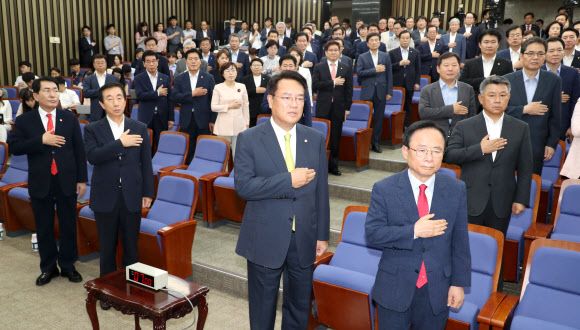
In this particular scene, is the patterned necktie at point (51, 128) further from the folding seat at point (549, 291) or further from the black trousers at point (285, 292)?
the folding seat at point (549, 291)

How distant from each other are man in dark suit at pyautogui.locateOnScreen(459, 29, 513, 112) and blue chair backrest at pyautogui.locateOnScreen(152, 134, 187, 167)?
2623 millimetres

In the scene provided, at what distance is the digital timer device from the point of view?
2.38 metres

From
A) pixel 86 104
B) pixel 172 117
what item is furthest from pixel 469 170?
pixel 86 104

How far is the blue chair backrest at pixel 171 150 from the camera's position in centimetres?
475

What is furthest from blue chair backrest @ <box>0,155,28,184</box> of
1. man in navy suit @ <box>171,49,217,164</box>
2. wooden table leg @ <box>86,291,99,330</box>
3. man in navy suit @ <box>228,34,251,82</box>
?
man in navy suit @ <box>228,34,251,82</box>

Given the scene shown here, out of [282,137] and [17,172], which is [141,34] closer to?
[17,172]

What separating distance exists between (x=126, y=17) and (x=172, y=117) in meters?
6.74

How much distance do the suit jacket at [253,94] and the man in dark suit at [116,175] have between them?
237 cm

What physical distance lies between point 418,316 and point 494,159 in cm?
116

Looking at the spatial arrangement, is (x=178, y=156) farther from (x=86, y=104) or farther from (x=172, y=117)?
(x=86, y=104)

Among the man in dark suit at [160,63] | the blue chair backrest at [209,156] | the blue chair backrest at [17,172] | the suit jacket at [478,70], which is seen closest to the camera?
the suit jacket at [478,70]

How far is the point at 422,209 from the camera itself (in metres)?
1.76

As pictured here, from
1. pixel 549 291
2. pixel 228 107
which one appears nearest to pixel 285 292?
pixel 549 291

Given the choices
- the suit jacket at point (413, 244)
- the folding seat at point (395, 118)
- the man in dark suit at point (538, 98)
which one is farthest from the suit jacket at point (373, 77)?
the suit jacket at point (413, 244)
